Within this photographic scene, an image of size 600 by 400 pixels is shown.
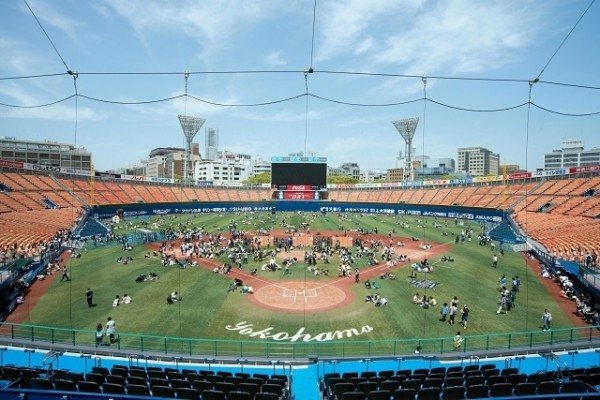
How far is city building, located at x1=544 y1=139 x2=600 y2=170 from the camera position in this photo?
14796cm

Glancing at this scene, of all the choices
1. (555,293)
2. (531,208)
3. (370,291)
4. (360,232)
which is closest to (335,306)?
(370,291)

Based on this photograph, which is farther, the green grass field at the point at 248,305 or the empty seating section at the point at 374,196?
the empty seating section at the point at 374,196

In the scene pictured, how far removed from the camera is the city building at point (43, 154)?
107 meters

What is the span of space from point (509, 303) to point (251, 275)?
59.4 ft

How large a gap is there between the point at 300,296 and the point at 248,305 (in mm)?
3764

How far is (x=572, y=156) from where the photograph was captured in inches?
6093

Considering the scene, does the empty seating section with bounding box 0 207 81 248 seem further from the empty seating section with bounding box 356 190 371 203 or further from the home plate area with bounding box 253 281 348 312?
the empty seating section with bounding box 356 190 371 203

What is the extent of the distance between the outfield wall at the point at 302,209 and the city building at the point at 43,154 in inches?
1780

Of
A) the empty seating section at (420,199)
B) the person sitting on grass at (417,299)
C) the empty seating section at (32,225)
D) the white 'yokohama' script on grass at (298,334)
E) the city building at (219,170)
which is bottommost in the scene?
the white 'yokohama' script on grass at (298,334)

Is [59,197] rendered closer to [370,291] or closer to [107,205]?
[107,205]

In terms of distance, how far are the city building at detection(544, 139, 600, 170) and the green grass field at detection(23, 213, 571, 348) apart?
150 metres

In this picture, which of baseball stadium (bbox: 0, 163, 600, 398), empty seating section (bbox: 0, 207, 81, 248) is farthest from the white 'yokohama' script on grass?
empty seating section (bbox: 0, 207, 81, 248)

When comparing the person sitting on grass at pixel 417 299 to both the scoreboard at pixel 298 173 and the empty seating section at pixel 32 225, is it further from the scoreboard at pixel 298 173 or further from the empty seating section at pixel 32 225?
the scoreboard at pixel 298 173

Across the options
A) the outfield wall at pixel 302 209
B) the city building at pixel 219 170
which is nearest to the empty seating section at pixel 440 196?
the outfield wall at pixel 302 209
